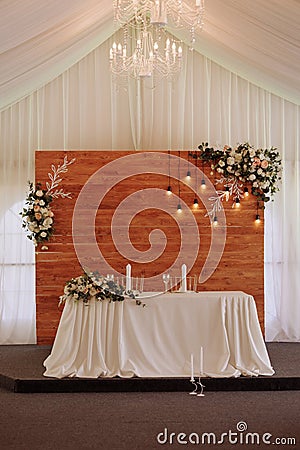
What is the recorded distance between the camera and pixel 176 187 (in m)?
9.74

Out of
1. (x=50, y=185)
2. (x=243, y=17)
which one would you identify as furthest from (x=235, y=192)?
(x=243, y=17)

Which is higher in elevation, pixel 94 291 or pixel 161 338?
pixel 94 291

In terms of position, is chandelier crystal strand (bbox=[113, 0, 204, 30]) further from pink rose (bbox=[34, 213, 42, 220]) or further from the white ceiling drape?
pink rose (bbox=[34, 213, 42, 220])

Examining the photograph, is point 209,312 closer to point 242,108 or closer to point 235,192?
point 235,192

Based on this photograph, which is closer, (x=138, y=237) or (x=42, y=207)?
(x=42, y=207)

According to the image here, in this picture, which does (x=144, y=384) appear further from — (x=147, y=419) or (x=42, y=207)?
(x=42, y=207)

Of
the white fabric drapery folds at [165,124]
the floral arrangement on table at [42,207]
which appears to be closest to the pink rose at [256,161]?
the white fabric drapery folds at [165,124]

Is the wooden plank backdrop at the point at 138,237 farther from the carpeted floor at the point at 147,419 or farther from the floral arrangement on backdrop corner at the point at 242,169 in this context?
the carpeted floor at the point at 147,419

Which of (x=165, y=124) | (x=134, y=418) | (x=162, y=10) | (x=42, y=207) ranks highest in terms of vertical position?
(x=162, y=10)

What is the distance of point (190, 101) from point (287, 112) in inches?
49.3

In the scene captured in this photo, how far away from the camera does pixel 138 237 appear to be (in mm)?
9719

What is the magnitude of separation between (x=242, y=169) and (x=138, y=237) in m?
1.48

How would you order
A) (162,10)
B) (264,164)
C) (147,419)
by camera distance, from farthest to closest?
(264,164)
(147,419)
(162,10)

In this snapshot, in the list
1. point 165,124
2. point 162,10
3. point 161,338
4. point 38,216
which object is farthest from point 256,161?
point 162,10
